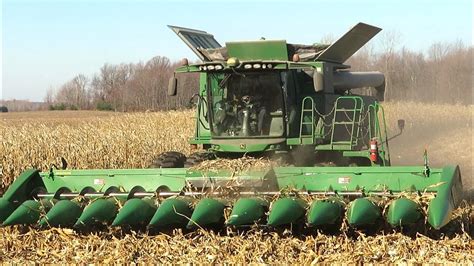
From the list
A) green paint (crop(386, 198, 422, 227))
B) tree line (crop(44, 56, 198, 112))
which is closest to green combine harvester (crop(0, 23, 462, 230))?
green paint (crop(386, 198, 422, 227))

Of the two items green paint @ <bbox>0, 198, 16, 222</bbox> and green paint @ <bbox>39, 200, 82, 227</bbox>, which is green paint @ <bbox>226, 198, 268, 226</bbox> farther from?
green paint @ <bbox>0, 198, 16, 222</bbox>

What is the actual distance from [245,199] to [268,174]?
0.56 meters

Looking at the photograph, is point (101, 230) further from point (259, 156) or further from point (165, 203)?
point (259, 156)

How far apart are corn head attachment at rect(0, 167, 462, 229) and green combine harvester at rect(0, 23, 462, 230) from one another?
1cm

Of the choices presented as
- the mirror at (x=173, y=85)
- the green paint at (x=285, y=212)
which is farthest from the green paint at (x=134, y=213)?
the mirror at (x=173, y=85)

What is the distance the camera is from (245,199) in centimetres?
580

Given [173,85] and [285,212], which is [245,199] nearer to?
[285,212]

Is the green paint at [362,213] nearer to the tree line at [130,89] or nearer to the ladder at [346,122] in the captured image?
the ladder at [346,122]

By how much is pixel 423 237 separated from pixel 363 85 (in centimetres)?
411

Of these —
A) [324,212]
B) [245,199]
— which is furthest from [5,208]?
[324,212]

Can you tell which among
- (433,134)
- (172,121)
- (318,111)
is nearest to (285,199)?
(318,111)

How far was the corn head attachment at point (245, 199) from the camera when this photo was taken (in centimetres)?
555

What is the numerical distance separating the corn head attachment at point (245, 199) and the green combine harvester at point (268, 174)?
11mm

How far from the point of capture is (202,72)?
7.73 m
